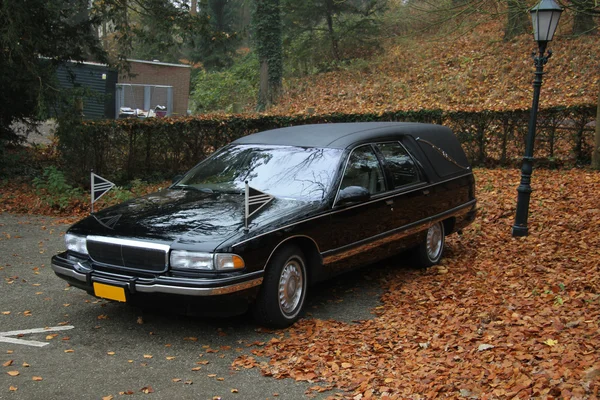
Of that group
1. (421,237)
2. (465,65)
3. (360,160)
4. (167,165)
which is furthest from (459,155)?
(465,65)

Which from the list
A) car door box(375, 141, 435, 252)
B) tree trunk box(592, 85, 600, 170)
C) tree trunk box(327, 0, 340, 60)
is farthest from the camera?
tree trunk box(327, 0, 340, 60)

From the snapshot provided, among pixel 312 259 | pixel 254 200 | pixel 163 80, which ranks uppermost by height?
pixel 163 80

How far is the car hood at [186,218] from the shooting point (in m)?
5.07

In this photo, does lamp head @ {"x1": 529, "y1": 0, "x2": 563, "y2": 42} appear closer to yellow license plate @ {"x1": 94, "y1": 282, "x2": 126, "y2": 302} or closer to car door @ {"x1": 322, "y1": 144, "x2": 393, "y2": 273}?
car door @ {"x1": 322, "y1": 144, "x2": 393, "y2": 273}

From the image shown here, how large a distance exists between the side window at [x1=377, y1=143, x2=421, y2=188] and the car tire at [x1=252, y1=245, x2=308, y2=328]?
1.81 meters

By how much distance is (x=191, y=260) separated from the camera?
4.91 meters

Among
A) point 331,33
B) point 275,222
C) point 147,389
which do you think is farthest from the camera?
point 331,33

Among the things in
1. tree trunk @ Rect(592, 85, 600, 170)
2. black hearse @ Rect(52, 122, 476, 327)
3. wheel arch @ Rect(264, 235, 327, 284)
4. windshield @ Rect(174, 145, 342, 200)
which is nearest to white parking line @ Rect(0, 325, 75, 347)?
black hearse @ Rect(52, 122, 476, 327)

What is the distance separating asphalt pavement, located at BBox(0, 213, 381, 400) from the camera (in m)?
4.29

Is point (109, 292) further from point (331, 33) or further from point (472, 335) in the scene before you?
point (331, 33)

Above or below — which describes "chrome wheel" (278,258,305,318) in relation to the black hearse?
below

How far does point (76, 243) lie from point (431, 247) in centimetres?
423

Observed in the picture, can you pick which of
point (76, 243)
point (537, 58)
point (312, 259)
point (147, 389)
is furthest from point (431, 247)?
point (147, 389)

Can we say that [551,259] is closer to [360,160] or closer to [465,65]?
[360,160]
